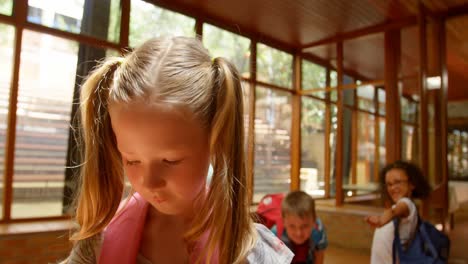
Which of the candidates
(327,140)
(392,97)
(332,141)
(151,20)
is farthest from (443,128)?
(151,20)

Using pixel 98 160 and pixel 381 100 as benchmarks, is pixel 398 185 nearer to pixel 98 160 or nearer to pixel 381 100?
pixel 98 160

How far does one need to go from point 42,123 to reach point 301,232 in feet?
9.58

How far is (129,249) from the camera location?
0.65 metres

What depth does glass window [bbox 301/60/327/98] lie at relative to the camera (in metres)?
6.34

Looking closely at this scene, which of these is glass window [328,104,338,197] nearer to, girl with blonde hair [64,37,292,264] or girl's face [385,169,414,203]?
girl's face [385,169,414,203]

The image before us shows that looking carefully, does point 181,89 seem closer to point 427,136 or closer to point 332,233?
point 427,136

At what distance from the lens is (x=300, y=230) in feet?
6.36

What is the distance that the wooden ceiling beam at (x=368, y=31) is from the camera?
16.6ft

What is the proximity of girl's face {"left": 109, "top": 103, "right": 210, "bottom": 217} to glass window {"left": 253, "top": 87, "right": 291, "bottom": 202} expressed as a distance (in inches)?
198

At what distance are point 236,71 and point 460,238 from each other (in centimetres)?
415

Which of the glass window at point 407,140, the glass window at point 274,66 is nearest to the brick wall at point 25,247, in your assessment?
the glass window at point 274,66

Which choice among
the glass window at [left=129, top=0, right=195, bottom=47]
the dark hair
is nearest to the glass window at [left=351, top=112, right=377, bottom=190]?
the glass window at [left=129, top=0, right=195, bottom=47]

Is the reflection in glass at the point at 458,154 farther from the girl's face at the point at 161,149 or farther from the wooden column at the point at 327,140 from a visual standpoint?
the girl's face at the point at 161,149

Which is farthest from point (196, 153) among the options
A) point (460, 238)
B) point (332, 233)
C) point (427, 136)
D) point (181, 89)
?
point (332, 233)
